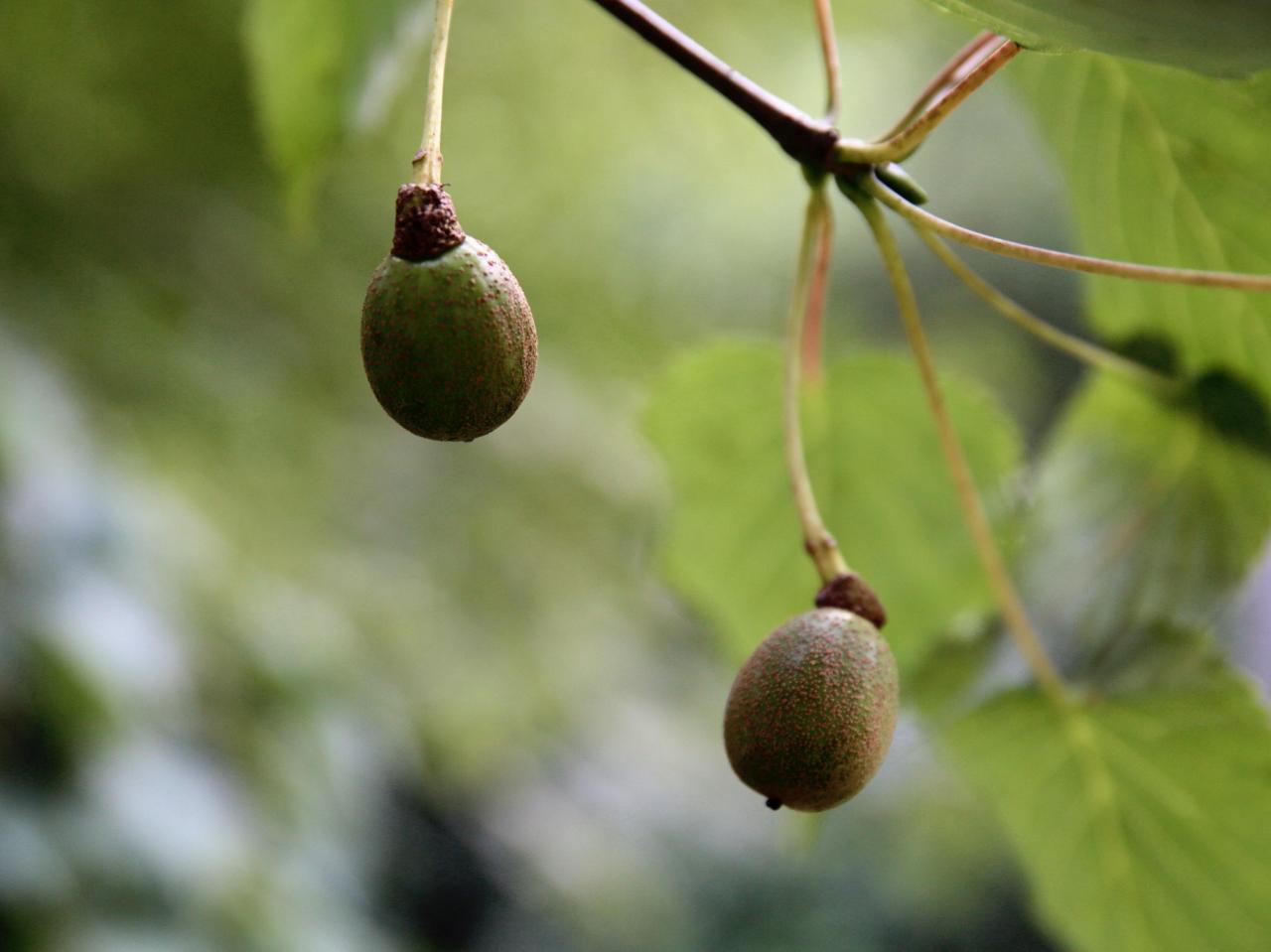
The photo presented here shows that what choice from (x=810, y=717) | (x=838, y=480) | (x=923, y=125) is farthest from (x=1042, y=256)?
(x=838, y=480)

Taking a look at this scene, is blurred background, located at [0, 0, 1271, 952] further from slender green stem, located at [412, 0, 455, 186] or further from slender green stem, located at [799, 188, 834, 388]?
slender green stem, located at [412, 0, 455, 186]

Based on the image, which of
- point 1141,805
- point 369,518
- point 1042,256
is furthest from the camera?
point 369,518

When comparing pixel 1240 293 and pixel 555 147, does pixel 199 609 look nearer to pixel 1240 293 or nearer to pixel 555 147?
pixel 555 147

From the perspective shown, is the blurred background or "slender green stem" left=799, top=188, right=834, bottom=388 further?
the blurred background

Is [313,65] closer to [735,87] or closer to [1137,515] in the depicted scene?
[735,87]

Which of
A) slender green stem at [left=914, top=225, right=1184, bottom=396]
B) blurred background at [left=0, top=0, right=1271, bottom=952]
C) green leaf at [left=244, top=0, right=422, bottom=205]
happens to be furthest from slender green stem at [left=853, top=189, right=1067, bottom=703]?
green leaf at [left=244, top=0, right=422, bottom=205]

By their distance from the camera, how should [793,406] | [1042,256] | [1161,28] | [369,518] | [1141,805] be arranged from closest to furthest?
1. [1161,28]
2. [1042,256]
3. [793,406]
4. [1141,805]
5. [369,518]

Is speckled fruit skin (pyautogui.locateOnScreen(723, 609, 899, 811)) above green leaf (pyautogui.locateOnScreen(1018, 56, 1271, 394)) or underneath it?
underneath
